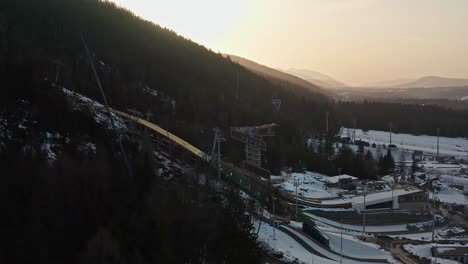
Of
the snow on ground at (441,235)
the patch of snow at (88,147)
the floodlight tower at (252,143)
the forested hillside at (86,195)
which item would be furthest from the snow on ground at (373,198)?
the patch of snow at (88,147)

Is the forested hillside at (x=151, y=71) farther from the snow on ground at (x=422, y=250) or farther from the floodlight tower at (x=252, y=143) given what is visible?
the snow on ground at (x=422, y=250)

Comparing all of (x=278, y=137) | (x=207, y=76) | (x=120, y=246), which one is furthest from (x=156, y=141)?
(x=207, y=76)

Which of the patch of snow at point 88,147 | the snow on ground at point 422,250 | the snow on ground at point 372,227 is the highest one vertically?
the patch of snow at point 88,147

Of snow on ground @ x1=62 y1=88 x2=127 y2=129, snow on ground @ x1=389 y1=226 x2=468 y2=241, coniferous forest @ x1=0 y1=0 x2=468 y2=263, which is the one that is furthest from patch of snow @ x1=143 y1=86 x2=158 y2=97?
snow on ground @ x1=389 y1=226 x2=468 y2=241

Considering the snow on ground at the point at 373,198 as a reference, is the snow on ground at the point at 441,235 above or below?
below

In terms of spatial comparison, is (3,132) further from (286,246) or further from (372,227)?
(372,227)
